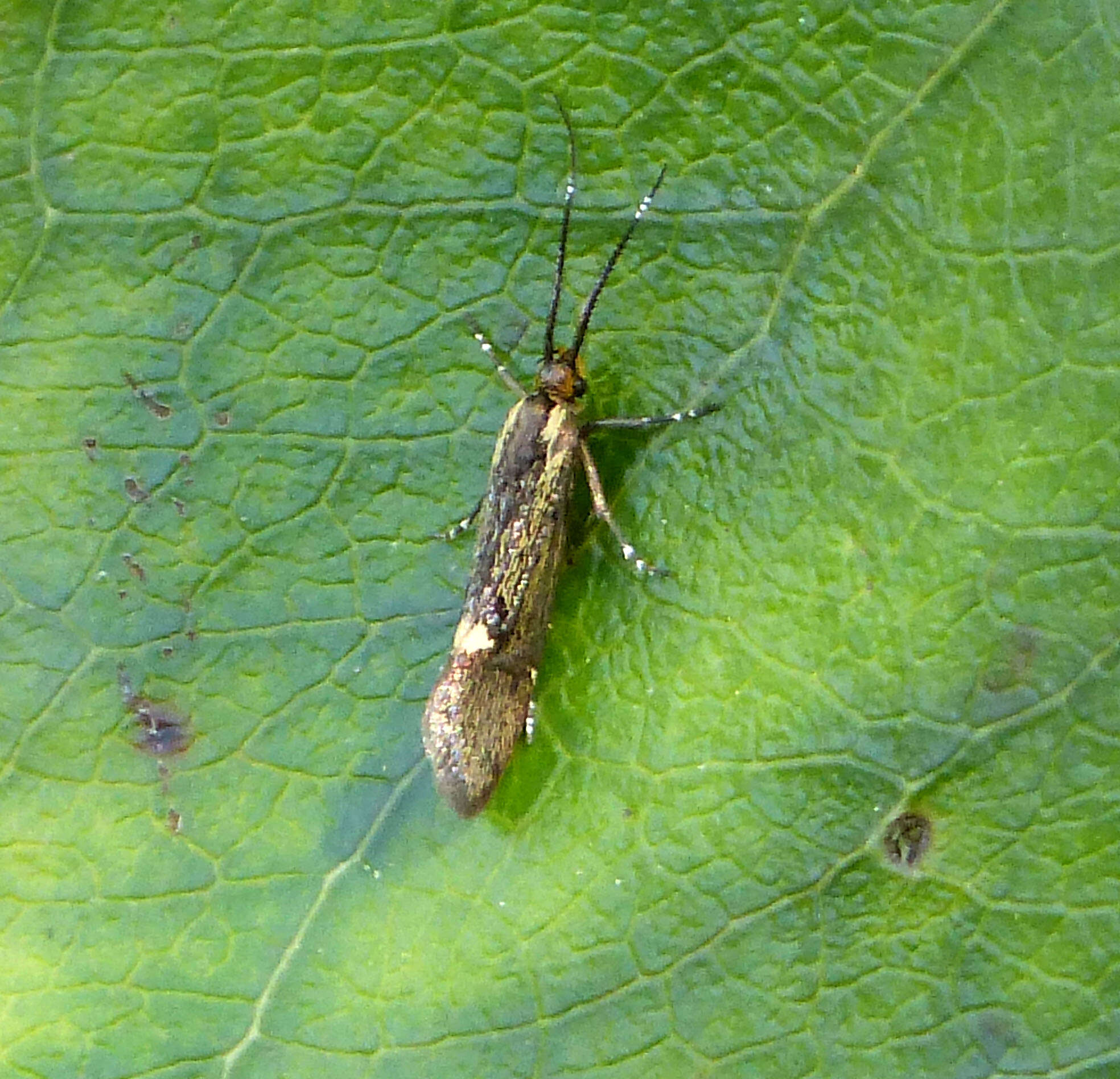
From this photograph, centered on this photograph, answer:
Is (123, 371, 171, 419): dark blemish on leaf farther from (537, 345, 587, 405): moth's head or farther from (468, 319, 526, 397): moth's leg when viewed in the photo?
(537, 345, 587, 405): moth's head

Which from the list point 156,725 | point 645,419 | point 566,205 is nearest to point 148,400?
point 156,725

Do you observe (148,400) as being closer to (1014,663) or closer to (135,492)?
(135,492)

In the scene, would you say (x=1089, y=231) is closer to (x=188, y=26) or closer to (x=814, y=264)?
(x=814, y=264)

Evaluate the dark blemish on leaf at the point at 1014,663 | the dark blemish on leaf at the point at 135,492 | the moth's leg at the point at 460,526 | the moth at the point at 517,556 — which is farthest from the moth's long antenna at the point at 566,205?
the dark blemish on leaf at the point at 1014,663

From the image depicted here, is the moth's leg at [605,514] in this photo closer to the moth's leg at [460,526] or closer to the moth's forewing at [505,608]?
the moth's forewing at [505,608]

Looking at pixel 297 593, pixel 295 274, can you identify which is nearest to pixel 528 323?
pixel 295 274
